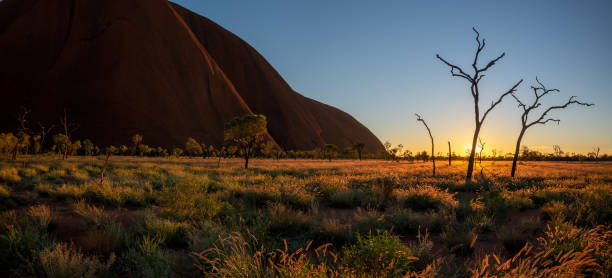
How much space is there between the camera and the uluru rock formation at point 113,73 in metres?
72.7

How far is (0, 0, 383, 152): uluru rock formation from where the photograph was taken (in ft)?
238

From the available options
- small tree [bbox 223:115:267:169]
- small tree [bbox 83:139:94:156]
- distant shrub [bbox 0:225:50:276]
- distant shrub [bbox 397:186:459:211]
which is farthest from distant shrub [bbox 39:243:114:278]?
small tree [bbox 83:139:94:156]

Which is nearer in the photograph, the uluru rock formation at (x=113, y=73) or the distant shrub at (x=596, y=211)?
the distant shrub at (x=596, y=211)

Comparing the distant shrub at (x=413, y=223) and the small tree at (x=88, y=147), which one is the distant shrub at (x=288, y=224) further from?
the small tree at (x=88, y=147)

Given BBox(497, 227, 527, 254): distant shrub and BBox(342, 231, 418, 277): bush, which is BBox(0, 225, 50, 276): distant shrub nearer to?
BBox(342, 231, 418, 277): bush

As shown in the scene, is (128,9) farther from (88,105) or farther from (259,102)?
(259,102)

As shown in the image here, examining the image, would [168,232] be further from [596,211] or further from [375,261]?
[596,211]

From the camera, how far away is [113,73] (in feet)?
259

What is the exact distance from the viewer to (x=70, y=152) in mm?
56906

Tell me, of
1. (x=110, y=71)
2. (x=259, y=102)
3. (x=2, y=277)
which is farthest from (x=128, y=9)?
(x=2, y=277)

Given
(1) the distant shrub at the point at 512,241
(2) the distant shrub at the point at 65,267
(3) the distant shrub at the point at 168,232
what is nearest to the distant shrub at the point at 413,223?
(1) the distant shrub at the point at 512,241

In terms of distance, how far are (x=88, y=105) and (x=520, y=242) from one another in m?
90.0

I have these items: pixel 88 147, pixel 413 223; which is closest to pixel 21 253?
pixel 413 223

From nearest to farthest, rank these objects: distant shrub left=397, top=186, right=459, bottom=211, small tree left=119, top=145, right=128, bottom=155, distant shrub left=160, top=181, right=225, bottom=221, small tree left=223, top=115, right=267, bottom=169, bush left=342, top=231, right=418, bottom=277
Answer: bush left=342, top=231, right=418, bottom=277 < distant shrub left=160, top=181, right=225, bottom=221 < distant shrub left=397, top=186, right=459, bottom=211 < small tree left=223, top=115, right=267, bottom=169 < small tree left=119, top=145, right=128, bottom=155
